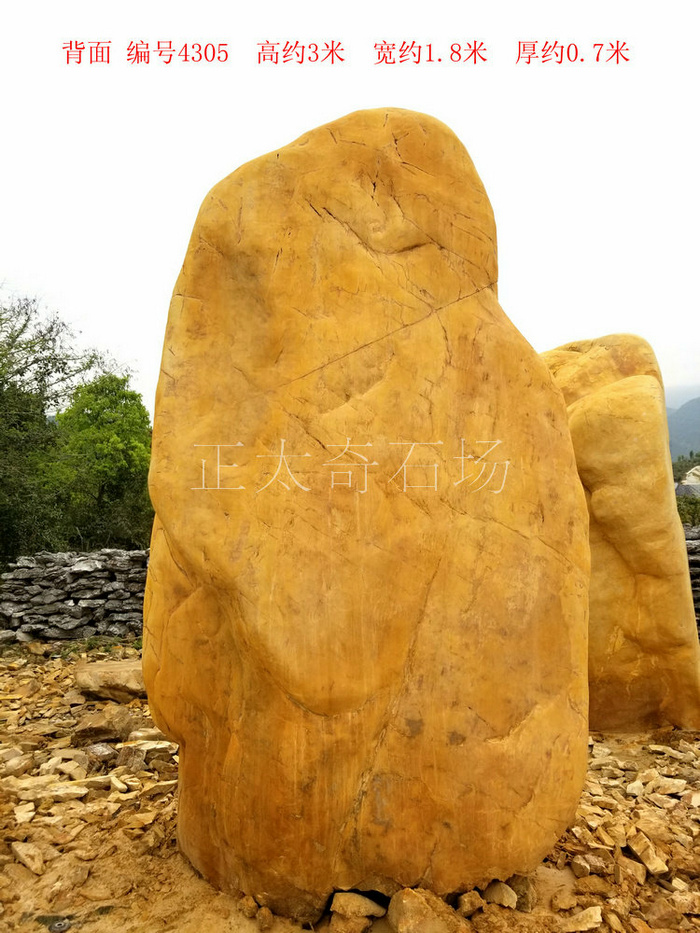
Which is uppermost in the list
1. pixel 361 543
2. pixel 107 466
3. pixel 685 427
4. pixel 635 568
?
pixel 685 427

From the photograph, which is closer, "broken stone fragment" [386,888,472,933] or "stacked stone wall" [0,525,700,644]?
"broken stone fragment" [386,888,472,933]

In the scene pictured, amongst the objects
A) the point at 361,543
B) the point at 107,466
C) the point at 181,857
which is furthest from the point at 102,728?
the point at 107,466

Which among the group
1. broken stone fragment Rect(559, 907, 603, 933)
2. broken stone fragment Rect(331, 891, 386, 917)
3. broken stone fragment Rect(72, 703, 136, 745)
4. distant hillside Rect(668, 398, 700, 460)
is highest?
distant hillside Rect(668, 398, 700, 460)

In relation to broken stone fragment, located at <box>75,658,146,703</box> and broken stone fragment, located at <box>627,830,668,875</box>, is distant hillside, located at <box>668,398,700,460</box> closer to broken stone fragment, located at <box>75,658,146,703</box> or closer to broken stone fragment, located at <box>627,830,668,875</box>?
broken stone fragment, located at <box>75,658,146,703</box>

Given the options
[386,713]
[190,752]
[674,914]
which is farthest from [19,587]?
[674,914]

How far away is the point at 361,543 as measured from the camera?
92.5 inches

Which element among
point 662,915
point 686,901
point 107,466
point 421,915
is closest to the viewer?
point 421,915

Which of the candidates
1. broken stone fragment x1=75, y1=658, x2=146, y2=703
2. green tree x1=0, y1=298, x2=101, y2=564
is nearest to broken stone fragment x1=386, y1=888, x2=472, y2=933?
broken stone fragment x1=75, y1=658, x2=146, y2=703

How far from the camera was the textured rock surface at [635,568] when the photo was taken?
4.64 m

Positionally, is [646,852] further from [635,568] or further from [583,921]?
[635,568]

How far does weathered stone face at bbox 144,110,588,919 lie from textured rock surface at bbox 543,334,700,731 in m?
2.06

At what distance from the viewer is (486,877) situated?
7.91ft

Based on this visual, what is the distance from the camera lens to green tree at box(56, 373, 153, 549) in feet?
41.6

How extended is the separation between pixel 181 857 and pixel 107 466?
11542 millimetres
